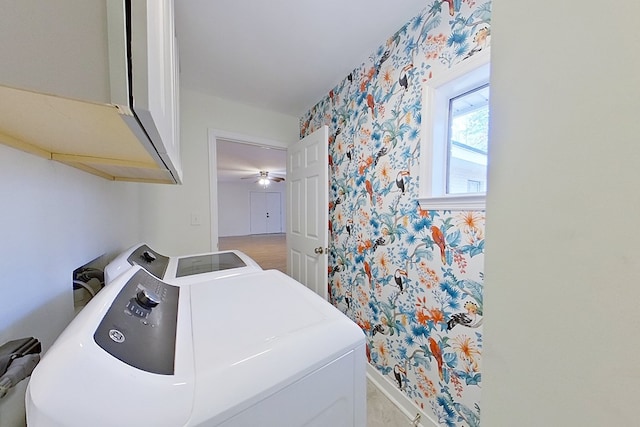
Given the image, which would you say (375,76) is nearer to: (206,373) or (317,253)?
(317,253)

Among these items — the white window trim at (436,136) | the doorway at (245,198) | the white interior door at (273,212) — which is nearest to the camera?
the white window trim at (436,136)

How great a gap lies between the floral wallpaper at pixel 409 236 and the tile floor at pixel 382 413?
0.48 ft

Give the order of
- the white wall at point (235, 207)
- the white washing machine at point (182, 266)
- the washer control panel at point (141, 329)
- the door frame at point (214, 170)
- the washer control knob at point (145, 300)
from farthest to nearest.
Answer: the white wall at point (235, 207) → the door frame at point (214, 170) → the white washing machine at point (182, 266) → the washer control knob at point (145, 300) → the washer control panel at point (141, 329)

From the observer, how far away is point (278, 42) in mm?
1410

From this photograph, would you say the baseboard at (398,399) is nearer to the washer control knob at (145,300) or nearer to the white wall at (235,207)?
the washer control knob at (145,300)

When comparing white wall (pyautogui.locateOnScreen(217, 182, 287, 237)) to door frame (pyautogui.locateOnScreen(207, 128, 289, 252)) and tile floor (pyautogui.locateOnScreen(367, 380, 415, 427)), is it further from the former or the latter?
tile floor (pyautogui.locateOnScreen(367, 380, 415, 427))

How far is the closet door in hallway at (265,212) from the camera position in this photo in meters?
8.53

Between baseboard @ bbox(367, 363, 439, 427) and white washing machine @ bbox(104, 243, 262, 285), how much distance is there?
116cm

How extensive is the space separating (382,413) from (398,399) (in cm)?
13

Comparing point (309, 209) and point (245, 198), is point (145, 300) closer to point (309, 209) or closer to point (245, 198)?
point (309, 209)

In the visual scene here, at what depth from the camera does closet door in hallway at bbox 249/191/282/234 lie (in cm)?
853

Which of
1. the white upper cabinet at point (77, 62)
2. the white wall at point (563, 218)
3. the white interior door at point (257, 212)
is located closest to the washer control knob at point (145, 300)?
the white upper cabinet at point (77, 62)

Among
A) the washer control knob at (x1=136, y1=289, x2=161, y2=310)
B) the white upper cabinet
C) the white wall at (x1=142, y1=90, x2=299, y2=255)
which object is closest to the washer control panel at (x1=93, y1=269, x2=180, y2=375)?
the washer control knob at (x1=136, y1=289, x2=161, y2=310)

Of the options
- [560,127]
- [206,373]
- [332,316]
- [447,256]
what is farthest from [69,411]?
[447,256]
